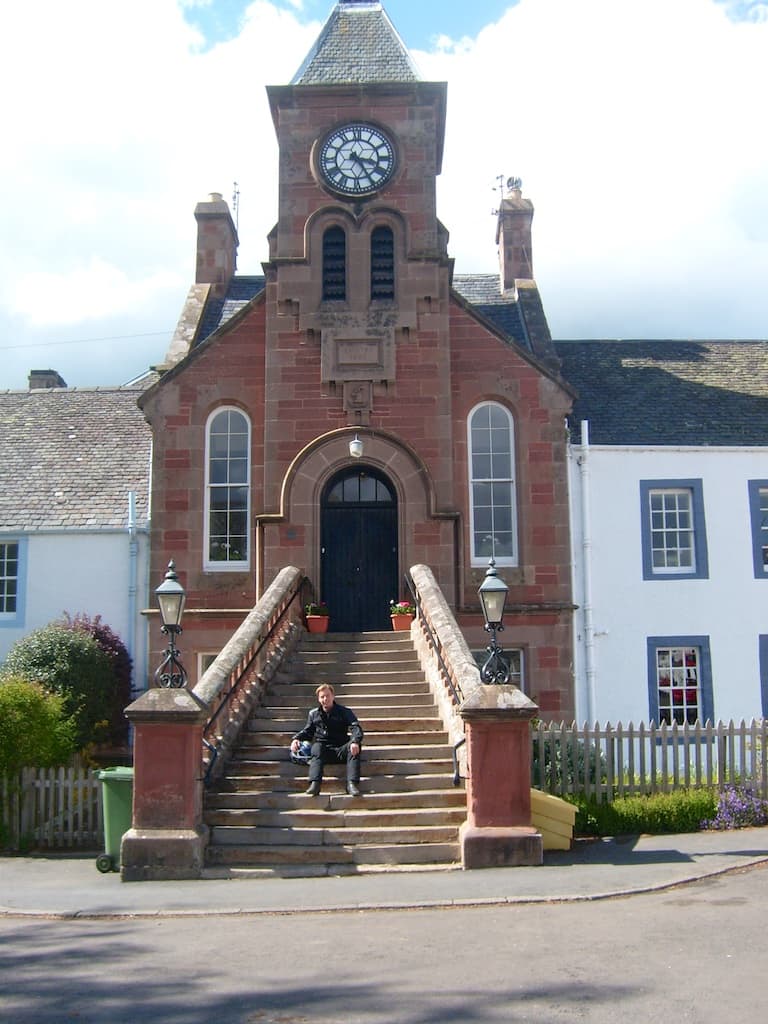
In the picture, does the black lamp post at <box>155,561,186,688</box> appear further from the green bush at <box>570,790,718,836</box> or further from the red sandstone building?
Result: the red sandstone building

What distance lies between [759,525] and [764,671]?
2672 millimetres

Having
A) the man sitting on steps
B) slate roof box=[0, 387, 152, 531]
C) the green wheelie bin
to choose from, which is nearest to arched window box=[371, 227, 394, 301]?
slate roof box=[0, 387, 152, 531]

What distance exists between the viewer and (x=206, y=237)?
76.0 ft

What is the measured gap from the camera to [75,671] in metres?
18.6

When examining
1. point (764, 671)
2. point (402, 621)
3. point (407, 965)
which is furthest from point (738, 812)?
point (407, 965)

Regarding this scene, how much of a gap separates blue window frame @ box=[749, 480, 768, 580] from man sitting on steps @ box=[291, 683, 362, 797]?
10265 millimetres

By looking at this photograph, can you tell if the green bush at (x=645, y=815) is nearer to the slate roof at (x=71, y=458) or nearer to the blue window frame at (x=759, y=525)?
the blue window frame at (x=759, y=525)

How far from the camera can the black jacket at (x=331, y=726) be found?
12.4m

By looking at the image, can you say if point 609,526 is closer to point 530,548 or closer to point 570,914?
point 530,548

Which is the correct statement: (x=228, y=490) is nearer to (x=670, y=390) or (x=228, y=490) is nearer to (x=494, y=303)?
(x=494, y=303)

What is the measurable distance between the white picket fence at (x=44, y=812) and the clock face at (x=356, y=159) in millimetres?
11236

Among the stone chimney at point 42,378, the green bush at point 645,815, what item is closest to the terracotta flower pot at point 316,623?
the green bush at point 645,815

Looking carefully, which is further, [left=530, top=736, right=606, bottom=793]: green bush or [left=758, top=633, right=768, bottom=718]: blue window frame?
[left=758, top=633, right=768, bottom=718]: blue window frame

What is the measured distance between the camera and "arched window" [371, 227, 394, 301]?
19.2m
